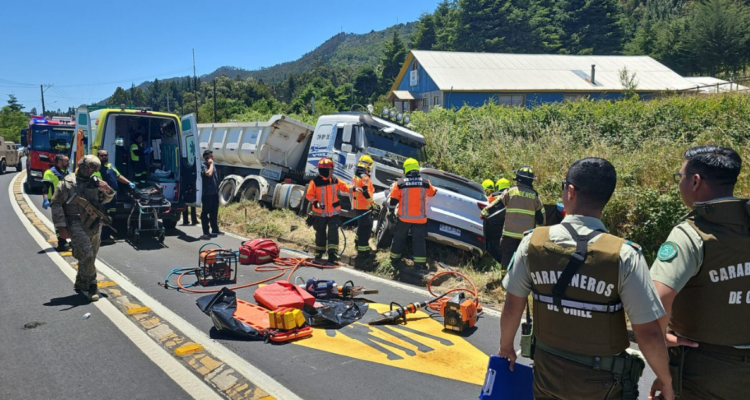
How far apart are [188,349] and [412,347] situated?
7.22 feet

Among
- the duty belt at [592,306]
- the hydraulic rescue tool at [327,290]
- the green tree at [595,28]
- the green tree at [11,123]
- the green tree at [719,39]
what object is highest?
the green tree at [595,28]

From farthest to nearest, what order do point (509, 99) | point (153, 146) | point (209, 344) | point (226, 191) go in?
point (509, 99) → point (226, 191) → point (153, 146) → point (209, 344)

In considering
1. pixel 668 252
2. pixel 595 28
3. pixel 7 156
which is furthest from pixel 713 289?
pixel 595 28

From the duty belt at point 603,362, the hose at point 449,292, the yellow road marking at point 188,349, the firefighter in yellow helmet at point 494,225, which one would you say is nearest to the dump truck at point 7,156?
the yellow road marking at point 188,349

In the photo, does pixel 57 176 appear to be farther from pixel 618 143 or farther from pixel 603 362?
pixel 618 143

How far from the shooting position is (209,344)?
5035 mm

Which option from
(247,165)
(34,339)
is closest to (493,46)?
(247,165)

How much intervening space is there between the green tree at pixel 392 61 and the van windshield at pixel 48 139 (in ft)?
161

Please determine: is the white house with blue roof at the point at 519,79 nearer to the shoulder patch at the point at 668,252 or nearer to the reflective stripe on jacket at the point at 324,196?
the reflective stripe on jacket at the point at 324,196

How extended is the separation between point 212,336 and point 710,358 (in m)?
4.44

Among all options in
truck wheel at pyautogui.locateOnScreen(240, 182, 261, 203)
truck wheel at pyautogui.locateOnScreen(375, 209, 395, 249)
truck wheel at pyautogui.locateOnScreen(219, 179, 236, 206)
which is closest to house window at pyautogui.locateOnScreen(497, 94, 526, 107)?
truck wheel at pyautogui.locateOnScreen(219, 179, 236, 206)

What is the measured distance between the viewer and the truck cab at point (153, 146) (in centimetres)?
1039

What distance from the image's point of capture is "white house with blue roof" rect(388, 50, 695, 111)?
1206 inches

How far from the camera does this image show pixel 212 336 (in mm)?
5246
